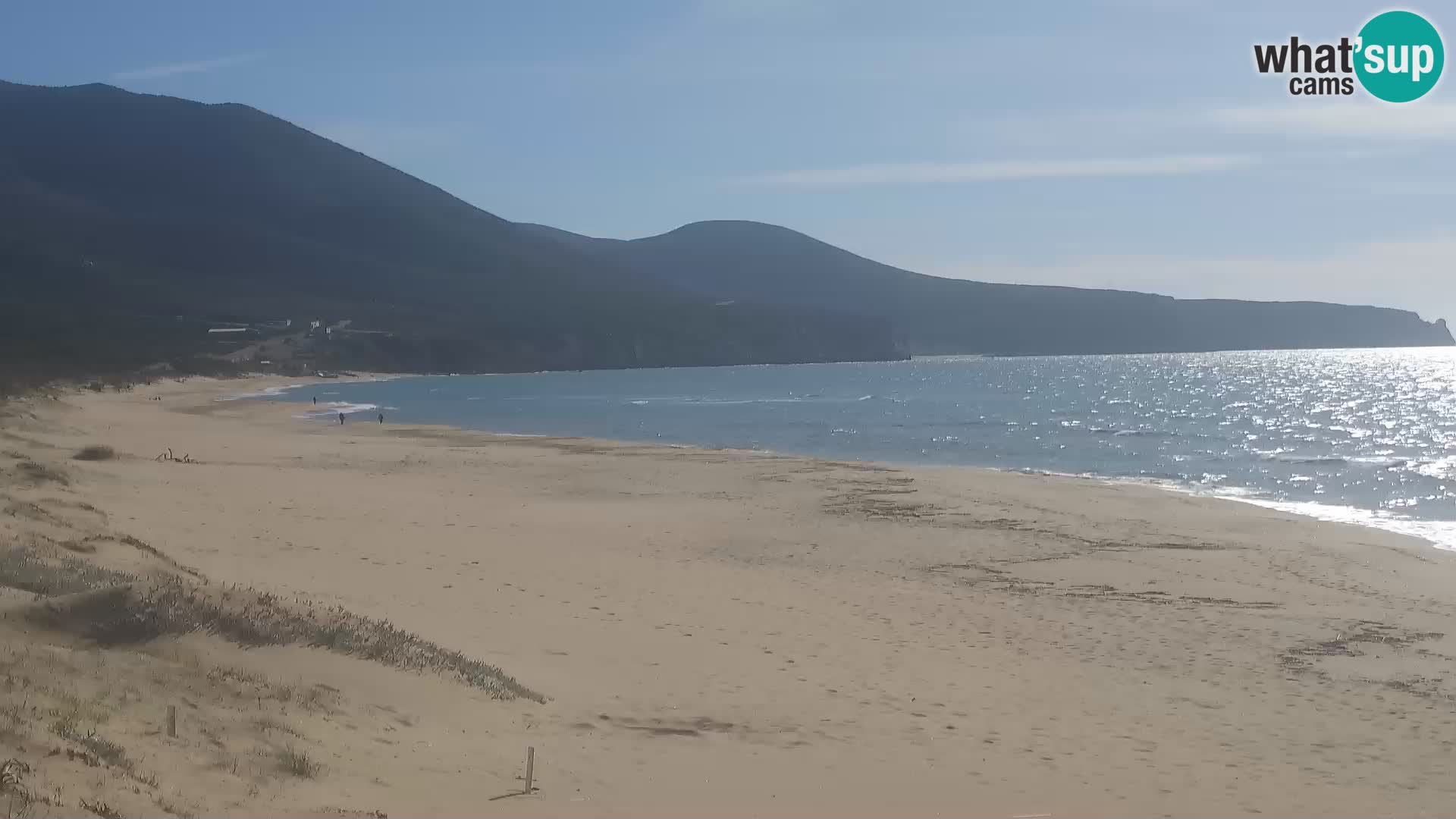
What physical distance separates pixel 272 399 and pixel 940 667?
7262 centimetres

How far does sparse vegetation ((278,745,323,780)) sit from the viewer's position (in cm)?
574

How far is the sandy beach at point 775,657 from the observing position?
21.1 feet

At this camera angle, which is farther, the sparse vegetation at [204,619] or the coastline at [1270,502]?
the coastline at [1270,502]

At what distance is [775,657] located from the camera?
11.0m

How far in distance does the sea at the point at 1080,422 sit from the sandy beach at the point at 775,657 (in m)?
9.08

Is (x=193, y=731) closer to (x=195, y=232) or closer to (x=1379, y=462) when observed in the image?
(x=1379, y=462)

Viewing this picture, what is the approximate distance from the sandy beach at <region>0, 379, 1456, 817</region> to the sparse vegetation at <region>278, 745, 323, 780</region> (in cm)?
6

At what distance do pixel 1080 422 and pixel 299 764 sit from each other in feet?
187

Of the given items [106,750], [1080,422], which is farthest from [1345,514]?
[1080,422]

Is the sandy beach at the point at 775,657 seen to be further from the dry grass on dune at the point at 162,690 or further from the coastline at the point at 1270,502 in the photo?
the coastline at the point at 1270,502

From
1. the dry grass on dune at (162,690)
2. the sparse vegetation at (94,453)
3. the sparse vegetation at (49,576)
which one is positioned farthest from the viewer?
the sparse vegetation at (94,453)

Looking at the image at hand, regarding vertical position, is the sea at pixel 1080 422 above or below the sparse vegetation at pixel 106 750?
below

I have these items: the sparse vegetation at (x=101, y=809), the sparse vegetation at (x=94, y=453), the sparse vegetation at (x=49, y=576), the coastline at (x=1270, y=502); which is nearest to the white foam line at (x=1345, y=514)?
the coastline at (x=1270, y=502)

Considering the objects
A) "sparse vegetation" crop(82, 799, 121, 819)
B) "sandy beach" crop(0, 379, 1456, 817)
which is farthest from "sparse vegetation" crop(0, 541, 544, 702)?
"sparse vegetation" crop(82, 799, 121, 819)
